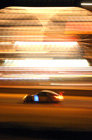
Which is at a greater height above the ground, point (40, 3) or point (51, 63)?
point (40, 3)

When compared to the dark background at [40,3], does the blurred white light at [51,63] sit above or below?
below

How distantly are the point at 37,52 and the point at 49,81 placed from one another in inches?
43.2

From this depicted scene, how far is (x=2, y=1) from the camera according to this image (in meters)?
8.34

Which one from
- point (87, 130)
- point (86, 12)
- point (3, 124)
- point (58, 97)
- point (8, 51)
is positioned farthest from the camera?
point (86, 12)

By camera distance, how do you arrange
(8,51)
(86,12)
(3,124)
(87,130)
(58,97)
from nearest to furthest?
(87,130)
(3,124)
(58,97)
(8,51)
(86,12)

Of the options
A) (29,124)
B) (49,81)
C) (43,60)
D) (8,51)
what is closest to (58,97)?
(49,81)

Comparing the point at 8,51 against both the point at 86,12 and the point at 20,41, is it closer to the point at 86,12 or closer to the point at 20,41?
the point at 20,41

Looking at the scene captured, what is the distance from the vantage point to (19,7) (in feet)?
30.5

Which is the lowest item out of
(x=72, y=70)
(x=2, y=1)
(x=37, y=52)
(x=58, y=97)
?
(x=58, y=97)

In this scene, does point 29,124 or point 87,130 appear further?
point 29,124

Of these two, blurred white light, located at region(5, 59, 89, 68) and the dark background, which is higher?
the dark background

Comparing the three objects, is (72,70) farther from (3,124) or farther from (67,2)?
(3,124)

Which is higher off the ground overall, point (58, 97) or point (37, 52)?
point (37, 52)

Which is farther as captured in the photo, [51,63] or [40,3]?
[40,3]
